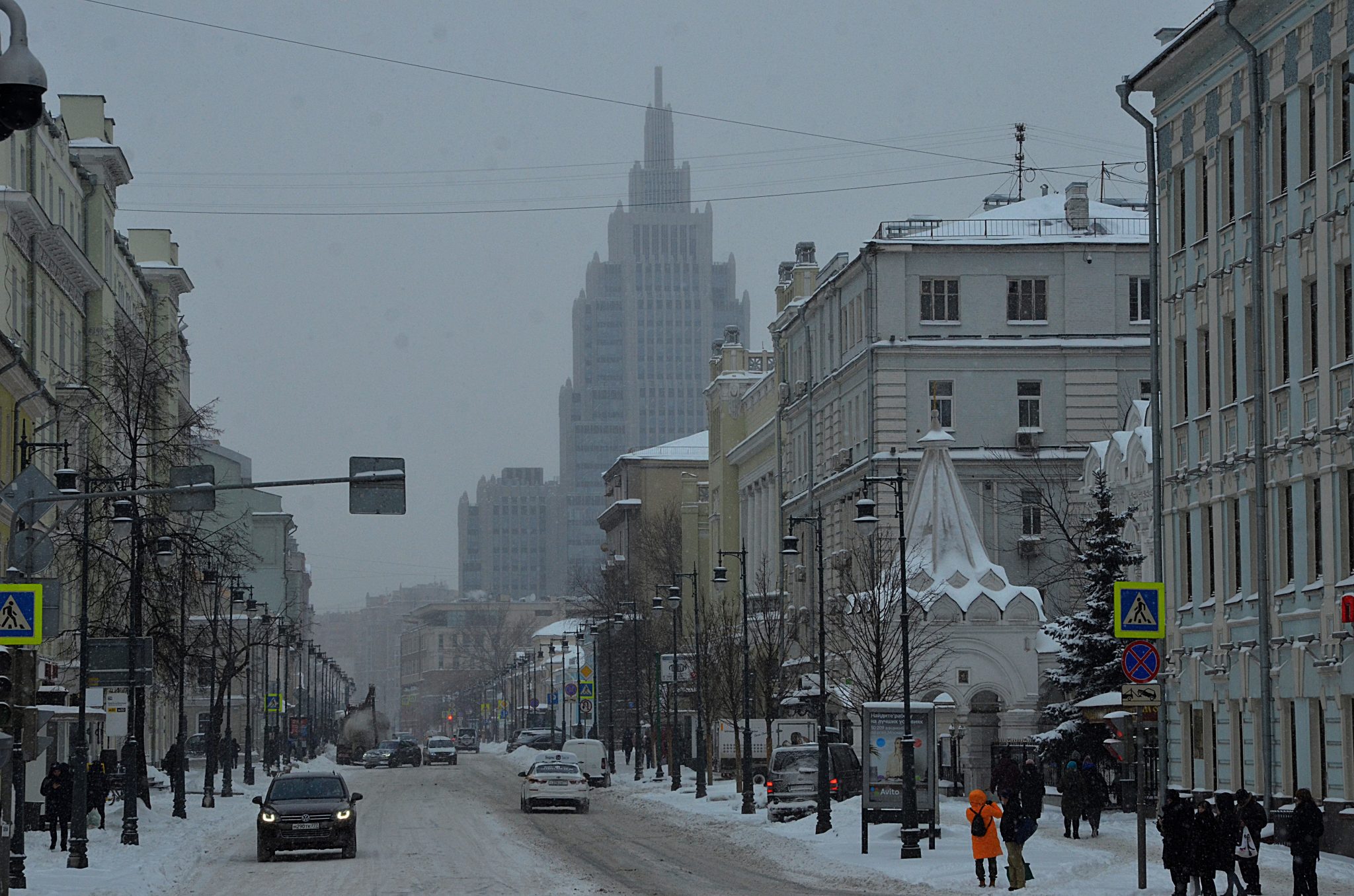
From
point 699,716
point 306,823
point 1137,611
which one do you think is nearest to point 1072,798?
point 306,823

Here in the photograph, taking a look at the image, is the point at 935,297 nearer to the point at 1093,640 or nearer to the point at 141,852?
the point at 1093,640

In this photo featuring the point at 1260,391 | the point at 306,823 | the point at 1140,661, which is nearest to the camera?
the point at 1140,661

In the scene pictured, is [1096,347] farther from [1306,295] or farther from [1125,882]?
[1125,882]

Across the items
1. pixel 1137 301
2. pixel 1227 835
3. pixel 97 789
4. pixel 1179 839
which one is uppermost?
pixel 1137 301

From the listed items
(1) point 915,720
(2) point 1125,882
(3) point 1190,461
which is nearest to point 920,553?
(3) point 1190,461

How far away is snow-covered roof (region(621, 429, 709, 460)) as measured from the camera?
143 meters

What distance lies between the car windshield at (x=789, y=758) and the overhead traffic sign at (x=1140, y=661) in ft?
70.3

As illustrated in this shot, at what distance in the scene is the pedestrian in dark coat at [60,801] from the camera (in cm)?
3619

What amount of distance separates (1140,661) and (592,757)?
47790 millimetres

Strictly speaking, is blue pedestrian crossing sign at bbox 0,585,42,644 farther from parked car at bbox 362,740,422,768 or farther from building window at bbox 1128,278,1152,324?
parked car at bbox 362,740,422,768

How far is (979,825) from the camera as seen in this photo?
27.9m

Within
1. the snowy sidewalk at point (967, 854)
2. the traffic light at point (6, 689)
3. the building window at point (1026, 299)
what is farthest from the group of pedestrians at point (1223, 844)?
the building window at point (1026, 299)

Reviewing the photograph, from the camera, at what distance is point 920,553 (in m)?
60.9

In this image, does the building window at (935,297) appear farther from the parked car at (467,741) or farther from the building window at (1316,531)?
the parked car at (467,741)
